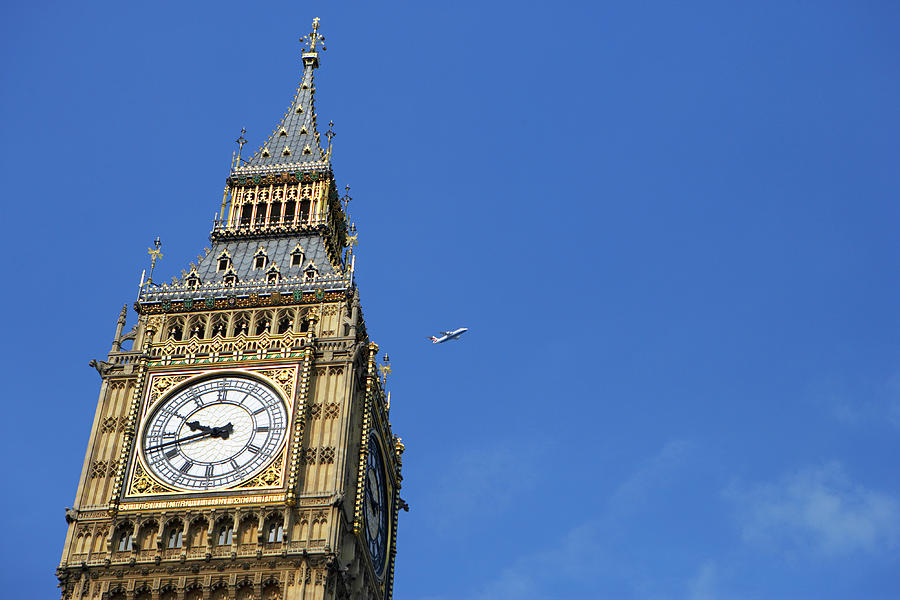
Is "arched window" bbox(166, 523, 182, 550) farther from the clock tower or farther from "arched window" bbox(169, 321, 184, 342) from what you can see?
"arched window" bbox(169, 321, 184, 342)

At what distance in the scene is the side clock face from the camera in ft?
220

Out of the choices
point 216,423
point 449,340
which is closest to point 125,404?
point 216,423

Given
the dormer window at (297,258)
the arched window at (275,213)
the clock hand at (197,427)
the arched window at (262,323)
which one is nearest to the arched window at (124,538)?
the clock hand at (197,427)

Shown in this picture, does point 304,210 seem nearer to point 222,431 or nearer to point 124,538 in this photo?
point 222,431

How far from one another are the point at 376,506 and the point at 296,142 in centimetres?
2075

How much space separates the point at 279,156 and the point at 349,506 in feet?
72.7

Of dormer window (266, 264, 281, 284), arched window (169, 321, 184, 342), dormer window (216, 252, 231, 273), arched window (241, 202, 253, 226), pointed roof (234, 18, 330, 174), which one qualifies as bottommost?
arched window (169, 321, 184, 342)

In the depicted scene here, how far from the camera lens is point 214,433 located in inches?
2586

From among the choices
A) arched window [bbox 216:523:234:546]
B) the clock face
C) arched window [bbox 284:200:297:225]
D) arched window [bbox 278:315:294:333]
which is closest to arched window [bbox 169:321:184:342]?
the clock face

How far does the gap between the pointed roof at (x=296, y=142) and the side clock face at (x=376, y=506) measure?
16272 mm

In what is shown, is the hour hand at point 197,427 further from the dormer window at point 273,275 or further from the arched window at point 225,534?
the dormer window at point 273,275

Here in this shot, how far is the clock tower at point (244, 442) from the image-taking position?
61.7 m

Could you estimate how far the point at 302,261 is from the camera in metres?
74.4

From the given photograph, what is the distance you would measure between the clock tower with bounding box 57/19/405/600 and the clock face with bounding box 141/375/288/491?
7 centimetres
